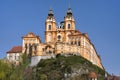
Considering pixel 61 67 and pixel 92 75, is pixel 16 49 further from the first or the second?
pixel 92 75

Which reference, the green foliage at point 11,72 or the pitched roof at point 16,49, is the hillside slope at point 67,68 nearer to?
the pitched roof at point 16,49

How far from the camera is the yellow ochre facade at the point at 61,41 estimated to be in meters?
143

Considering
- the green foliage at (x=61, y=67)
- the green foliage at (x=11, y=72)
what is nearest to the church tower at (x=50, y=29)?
the green foliage at (x=61, y=67)

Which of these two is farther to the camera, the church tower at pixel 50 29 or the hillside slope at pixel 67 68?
the church tower at pixel 50 29

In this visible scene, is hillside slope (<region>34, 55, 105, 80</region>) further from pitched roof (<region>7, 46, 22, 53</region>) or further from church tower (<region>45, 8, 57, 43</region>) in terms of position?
pitched roof (<region>7, 46, 22, 53</region>)

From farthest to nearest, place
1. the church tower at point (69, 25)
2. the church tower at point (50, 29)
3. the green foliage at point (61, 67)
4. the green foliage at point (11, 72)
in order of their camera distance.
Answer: the church tower at point (50, 29)
the church tower at point (69, 25)
the green foliage at point (61, 67)
the green foliage at point (11, 72)

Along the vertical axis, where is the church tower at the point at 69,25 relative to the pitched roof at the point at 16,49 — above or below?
above

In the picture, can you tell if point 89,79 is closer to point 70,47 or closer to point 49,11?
point 70,47

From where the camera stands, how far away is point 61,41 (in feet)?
488

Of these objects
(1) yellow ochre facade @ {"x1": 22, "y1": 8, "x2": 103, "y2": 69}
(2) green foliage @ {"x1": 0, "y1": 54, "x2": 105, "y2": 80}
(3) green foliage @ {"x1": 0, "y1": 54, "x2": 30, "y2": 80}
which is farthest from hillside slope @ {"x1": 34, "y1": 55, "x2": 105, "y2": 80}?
(3) green foliage @ {"x1": 0, "y1": 54, "x2": 30, "y2": 80}

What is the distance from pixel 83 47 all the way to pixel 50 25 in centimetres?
1484

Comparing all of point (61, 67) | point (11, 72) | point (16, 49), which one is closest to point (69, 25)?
point (61, 67)

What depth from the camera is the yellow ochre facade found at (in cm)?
14288

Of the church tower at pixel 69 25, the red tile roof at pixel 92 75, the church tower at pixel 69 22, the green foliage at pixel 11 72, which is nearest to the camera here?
the green foliage at pixel 11 72
